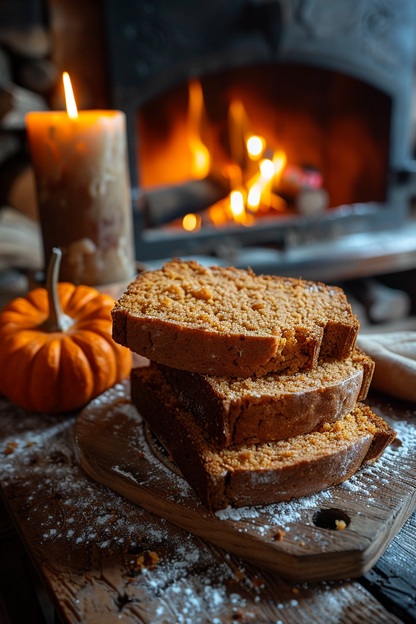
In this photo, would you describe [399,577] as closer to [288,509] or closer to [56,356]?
[288,509]

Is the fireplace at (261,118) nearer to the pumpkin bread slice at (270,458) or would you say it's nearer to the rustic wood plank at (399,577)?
the pumpkin bread slice at (270,458)

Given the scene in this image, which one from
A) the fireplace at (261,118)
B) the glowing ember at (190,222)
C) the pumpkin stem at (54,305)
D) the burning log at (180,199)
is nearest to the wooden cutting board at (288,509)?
the pumpkin stem at (54,305)

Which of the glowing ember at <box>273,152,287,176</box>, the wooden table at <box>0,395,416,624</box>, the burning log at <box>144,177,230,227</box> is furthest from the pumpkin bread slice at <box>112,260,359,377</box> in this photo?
the glowing ember at <box>273,152,287,176</box>

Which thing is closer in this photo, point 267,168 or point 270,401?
point 270,401

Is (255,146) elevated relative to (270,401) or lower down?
elevated

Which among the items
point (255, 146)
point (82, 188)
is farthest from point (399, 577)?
point (255, 146)

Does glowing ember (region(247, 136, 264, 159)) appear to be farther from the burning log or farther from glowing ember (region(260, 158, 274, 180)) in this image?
the burning log
